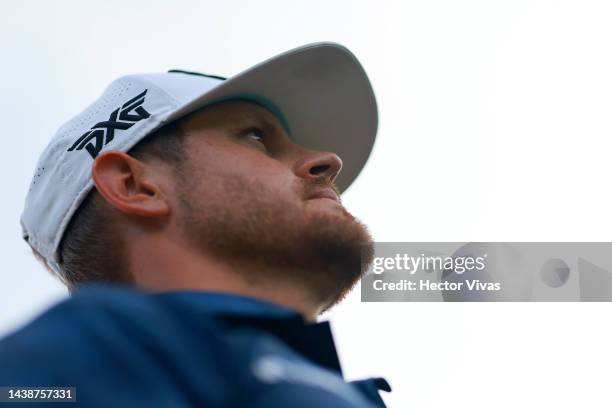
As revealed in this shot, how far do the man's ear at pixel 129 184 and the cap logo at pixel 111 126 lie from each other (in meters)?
0.11

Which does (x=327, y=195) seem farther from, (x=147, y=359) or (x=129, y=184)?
Answer: (x=147, y=359)

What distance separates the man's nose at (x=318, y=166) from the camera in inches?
114

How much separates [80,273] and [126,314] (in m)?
1.58

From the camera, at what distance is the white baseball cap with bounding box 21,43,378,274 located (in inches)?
116

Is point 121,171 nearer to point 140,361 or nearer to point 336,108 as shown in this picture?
point 336,108

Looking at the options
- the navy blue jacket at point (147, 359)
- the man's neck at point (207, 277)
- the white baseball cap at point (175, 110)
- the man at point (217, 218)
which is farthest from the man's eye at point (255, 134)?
the navy blue jacket at point (147, 359)

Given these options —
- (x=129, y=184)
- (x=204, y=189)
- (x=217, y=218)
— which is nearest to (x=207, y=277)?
(x=217, y=218)

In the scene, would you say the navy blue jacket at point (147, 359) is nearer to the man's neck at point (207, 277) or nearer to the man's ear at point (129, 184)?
the man's neck at point (207, 277)

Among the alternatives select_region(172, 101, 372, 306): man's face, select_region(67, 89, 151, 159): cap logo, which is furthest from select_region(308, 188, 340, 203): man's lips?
select_region(67, 89, 151, 159): cap logo

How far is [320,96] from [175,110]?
74 cm

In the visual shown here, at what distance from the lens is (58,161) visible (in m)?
3.04

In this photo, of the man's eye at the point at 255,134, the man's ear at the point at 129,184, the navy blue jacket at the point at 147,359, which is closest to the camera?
the navy blue jacket at the point at 147,359

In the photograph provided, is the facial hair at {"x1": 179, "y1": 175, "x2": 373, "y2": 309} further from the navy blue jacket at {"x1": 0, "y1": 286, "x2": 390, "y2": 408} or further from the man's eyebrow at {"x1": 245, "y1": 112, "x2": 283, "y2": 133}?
the navy blue jacket at {"x1": 0, "y1": 286, "x2": 390, "y2": 408}

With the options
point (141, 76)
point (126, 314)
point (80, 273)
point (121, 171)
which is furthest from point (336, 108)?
point (126, 314)
